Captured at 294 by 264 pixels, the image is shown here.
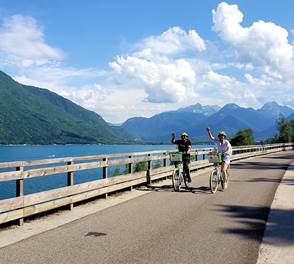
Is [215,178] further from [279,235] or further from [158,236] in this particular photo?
[158,236]

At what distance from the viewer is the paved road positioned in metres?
5.95

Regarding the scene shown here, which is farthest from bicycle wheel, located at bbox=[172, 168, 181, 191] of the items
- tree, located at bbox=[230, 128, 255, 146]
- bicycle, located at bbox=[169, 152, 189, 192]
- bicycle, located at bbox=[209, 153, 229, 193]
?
tree, located at bbox=[230, 128, 255, 146]

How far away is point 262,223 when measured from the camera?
8398mm

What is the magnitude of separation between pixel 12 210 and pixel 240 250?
4284 millimetres

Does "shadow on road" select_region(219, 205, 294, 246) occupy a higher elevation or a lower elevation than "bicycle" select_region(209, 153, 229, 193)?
lower

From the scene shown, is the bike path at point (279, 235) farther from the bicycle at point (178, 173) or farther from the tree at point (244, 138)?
the tree at point (244, 138)

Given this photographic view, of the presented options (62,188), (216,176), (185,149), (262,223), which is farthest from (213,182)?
(62,188)

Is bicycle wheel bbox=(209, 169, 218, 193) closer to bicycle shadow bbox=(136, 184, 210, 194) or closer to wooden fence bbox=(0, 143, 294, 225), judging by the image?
bicycle shadow bbox=(136, 184, 210, 194)

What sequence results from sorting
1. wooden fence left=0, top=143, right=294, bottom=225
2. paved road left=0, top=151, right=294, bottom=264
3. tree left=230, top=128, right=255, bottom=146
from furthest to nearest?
tree left=230, top=128, right=255, bottom=146 < wooden fence left=0, top=143, right=294, bottom=225 < paved road left=0, top=151, right=294, bottom=264

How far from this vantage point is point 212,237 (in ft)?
23.4

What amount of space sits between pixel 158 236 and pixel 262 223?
250cm

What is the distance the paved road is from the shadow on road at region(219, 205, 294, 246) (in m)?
0.02

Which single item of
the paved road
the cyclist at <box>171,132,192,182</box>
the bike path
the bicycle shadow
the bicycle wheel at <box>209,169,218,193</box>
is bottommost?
the bike path

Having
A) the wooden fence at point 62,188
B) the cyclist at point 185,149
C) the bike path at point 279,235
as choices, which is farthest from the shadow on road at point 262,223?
the cyclist at point 185,149
